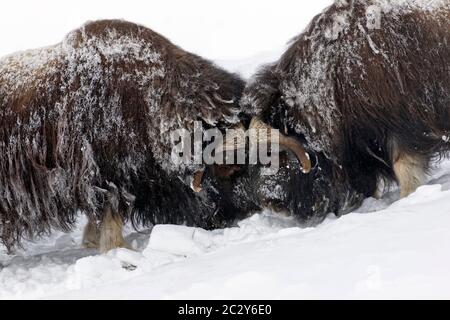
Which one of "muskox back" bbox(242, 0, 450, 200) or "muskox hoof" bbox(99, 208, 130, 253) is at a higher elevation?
"muskox back" bbox(242, 0, 450, 200)

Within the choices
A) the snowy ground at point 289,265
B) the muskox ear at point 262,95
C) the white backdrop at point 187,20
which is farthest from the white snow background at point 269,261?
the white backdrop at point 187,20

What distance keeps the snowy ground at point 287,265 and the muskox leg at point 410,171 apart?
0.17 meters

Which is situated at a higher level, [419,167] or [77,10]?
[77,10]

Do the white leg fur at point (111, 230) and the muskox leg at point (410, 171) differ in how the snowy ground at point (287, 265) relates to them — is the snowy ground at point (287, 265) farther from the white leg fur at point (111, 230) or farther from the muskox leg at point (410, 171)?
the white leg fur at point (111, 230)

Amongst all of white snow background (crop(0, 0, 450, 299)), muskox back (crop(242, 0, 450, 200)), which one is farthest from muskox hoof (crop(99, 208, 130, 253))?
muskox back (crop(242, 0, 450, 200))

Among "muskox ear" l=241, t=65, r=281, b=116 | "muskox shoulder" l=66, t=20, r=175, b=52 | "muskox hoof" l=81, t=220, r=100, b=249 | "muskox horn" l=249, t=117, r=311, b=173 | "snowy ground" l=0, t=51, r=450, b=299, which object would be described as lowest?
"muskox hoof" l=81, t=220, r=100, b=249

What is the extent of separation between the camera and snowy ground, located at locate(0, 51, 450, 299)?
84.0 inches

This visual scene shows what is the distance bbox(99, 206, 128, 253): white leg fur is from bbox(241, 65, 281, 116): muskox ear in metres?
0.92

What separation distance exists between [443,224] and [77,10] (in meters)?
21.5

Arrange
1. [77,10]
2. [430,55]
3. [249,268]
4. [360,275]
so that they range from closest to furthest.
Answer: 1. [360,275]
2. [249,268]
3. [430,55]
4. [77,10]

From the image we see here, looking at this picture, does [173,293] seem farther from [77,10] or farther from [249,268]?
[77,10]

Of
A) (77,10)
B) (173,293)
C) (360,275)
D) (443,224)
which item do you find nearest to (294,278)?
(360,275)

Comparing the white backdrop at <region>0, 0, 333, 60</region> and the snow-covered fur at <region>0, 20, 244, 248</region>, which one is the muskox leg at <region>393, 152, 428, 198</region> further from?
the white backdrop at <region>0, 0, 333, 60</region>

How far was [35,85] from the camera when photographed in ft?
12.3
